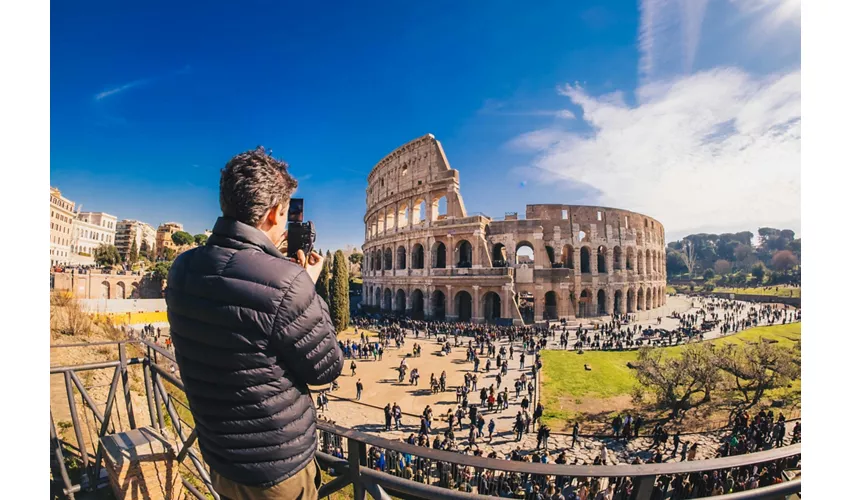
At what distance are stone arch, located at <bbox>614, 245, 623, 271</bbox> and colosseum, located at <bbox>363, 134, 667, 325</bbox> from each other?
0.10m

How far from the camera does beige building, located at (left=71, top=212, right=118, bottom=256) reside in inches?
2334

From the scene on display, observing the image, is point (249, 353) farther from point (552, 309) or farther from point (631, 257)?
point (631, 257)

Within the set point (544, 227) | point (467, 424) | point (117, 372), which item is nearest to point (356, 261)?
point (544, 227)

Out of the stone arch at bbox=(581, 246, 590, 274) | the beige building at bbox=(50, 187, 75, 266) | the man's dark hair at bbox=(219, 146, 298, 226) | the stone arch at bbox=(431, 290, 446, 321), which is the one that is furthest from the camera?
the beige building at bbox=(50, 187, 75, 266)

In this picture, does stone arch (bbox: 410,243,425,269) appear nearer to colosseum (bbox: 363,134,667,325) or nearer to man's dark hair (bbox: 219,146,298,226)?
colosseum (bbox: 363,134,667,325)

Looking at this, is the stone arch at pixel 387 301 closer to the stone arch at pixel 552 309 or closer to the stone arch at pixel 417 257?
the stone arch at pixel 417 257

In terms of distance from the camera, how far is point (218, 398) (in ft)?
4.47

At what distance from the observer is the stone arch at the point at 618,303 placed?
34.1 m

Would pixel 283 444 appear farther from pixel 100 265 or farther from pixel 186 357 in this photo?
pixel 100 265

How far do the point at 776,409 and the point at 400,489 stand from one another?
Result: 18.3 metres

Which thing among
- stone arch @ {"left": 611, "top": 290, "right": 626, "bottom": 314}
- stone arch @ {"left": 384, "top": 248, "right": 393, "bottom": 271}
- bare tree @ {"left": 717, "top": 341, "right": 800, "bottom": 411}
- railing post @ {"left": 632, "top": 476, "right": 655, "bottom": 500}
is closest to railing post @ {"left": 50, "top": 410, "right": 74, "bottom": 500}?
railing post @ {"left": 632, "top": 476, "right": 655, "bottom": 500}

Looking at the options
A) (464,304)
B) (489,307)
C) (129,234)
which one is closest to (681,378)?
(489,307)

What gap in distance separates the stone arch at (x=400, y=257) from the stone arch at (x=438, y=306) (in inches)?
169

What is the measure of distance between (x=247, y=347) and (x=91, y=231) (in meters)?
87.4
